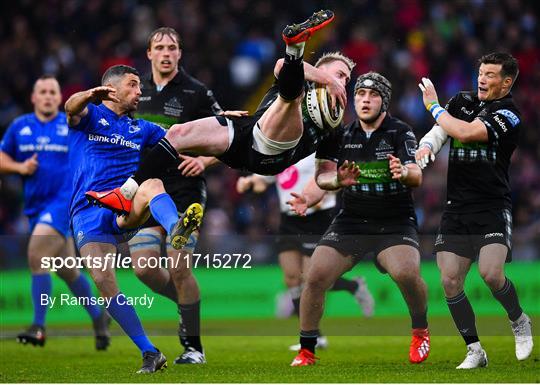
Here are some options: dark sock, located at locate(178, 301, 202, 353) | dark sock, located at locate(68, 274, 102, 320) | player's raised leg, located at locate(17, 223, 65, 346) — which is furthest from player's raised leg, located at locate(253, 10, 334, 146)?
player's raised leg, located at locate(17, 223, 65, 346)

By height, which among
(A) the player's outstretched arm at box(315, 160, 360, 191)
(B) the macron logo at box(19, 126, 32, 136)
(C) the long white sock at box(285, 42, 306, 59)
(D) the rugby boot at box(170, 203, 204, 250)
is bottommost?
(D) the rugby boot at box(170, 203, 204, 250)

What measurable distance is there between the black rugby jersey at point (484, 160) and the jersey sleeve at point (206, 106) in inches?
88.8

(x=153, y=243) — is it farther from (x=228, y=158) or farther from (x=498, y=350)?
(x=498, y=350)

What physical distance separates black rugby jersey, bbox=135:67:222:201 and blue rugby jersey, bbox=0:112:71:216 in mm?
1932

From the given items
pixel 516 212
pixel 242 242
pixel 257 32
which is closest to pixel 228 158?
pixel 242 242

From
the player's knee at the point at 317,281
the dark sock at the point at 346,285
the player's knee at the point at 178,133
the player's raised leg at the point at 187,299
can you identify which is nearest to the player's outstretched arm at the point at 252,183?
the dark sock at the point at 346,285

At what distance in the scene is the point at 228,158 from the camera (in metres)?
8.30

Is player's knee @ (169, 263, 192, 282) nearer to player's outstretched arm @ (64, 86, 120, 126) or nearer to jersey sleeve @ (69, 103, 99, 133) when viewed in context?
jersey sleeve @ (69, 103, 99, 133)

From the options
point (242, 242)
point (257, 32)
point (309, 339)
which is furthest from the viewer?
point (257, 32)

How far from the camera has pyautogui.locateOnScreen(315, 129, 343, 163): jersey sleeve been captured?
30.0 ft

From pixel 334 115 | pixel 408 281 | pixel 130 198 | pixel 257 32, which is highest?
pixel 257 32

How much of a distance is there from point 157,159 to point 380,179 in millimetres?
1966

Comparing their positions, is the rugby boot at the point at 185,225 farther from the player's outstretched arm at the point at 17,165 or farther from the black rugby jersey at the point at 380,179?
the player's outstretched arm at the point at 17,165

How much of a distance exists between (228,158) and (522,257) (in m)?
7.30
